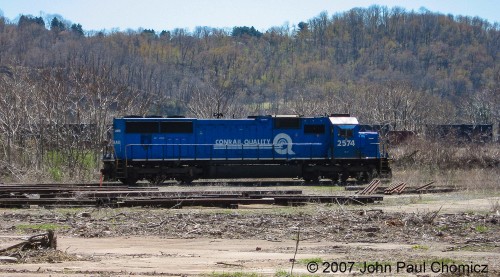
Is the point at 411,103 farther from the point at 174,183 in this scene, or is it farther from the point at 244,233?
the point at 244,233

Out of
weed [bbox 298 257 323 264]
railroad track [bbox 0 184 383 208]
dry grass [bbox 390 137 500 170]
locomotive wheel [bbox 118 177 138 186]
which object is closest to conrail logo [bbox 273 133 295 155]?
locomotive wheel [bbox 118 177 138 186]

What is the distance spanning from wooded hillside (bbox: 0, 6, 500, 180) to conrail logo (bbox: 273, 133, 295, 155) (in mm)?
10260

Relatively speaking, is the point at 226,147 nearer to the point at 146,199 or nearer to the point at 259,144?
the point at 259,144

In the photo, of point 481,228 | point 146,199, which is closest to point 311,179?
point 146,199

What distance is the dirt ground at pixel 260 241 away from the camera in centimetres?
1120

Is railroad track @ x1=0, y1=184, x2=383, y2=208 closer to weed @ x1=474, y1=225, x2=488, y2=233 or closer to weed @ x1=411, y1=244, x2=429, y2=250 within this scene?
weed @ x1=474, y1=225, x2=488, y2=233

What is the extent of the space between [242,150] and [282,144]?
188 cm

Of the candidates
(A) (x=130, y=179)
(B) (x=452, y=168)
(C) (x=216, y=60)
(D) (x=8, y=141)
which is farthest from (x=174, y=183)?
(C) (x=216, y=60)

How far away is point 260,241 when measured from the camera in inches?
593

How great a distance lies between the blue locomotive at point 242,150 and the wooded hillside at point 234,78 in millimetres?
5458

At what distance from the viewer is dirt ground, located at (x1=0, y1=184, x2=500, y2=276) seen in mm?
11203

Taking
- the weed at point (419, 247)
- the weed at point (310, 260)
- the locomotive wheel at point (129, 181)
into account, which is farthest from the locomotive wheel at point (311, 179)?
the weed at point (310, 260)

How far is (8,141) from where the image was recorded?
1404 inches

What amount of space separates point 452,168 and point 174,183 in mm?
15975
